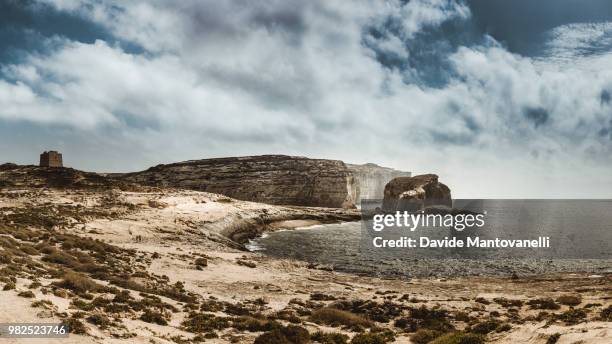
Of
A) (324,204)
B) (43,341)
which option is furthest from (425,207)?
(43,341)

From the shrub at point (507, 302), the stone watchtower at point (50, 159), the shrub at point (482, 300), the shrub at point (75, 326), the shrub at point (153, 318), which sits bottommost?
the shrub at point (482, 300)

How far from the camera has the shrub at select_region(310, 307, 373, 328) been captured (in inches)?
749

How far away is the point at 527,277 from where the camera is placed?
112 feet

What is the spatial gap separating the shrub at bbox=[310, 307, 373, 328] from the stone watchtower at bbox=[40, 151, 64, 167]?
100494mm

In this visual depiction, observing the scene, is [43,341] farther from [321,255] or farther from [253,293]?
[321,255]

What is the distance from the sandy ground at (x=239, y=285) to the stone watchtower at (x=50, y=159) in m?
36.2

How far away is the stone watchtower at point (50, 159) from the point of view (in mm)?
96250

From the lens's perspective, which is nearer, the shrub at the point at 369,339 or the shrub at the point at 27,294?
the shrub at the point at 27,294

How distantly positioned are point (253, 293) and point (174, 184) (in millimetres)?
124023

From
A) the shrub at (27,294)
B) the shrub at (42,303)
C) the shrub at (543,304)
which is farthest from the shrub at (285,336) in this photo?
the shrub at (543,304)

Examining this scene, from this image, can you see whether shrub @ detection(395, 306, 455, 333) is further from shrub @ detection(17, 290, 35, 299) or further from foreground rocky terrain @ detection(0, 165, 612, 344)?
shrub @ detection(17, 290, 35, 299)

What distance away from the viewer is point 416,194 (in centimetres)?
12456

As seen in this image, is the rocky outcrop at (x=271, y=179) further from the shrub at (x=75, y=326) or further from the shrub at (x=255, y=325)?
the shrub at (x=75, y=326)

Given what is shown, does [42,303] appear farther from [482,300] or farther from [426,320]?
[482,300]
